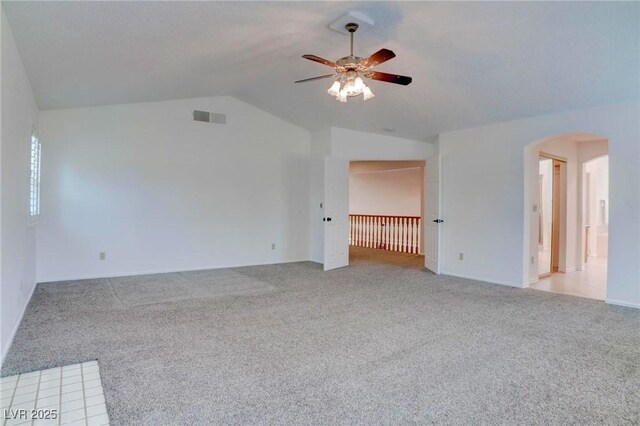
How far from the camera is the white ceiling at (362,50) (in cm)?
288

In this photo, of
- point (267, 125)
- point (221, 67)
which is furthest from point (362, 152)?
point (221, 67)

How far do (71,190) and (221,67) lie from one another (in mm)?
2954

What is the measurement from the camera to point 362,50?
12.7 ft

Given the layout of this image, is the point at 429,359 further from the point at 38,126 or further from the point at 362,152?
the point at 38,126

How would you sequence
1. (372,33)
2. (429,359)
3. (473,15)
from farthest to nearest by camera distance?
(372,33) → (473,15) → (429,359)

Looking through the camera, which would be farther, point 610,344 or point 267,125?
point 267,125

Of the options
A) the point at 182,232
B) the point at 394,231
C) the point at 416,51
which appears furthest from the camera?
the point at 394,231

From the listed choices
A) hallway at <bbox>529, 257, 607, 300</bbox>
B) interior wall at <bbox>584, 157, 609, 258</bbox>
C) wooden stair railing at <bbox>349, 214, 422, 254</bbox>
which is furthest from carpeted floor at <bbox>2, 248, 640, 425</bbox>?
interior wall at <bbox>584, 157, 609, 258</bbox>

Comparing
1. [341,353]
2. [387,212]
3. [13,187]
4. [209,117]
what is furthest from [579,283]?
[13,187]

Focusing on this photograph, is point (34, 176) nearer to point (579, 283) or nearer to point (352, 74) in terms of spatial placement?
point (352, 74)

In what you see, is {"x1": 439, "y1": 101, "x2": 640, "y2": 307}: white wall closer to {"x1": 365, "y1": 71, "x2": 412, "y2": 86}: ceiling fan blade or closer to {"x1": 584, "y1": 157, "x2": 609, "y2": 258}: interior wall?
{"x1": 365, "y1": 71, "x2": 412, "y2": 86}: ceiling fan blade

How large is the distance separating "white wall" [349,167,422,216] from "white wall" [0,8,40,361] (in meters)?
8.65

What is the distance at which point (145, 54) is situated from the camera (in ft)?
12.1

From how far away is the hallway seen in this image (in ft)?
15.8
